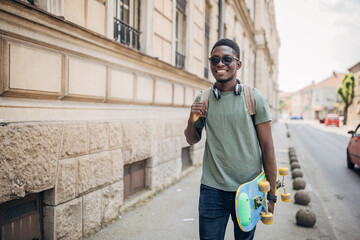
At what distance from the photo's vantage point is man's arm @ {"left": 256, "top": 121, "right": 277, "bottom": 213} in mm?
2219

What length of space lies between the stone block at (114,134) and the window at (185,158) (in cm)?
347

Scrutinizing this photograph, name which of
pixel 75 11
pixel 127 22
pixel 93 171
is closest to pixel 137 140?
pixel 93 171

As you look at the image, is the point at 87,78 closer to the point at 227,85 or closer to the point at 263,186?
the point at 227,85

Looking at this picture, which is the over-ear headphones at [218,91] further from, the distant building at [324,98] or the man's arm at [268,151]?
the distant building at [324,98]

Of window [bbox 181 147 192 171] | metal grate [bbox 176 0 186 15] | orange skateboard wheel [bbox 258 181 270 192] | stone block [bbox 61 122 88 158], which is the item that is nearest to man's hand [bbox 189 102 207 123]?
orange skateboard wheel [bbox 258 181 270 192]

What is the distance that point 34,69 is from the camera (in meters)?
3.05

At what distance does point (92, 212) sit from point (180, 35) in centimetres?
545

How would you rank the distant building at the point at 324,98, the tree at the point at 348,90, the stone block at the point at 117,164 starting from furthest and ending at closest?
the distant building at the point at 324,98, the tree at the point at 348,90, the stone block at the point at 117,164

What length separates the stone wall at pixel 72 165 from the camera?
2.85 meters

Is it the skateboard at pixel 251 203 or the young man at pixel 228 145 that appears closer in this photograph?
the skateboard at pixel 251 203

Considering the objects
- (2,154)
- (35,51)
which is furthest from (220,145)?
(35,51)

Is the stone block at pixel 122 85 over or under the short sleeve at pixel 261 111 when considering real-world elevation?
over

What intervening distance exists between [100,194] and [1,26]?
7.86 feet

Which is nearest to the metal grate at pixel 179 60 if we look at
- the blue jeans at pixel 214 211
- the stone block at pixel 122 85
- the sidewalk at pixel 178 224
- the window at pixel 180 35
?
the window at pixel 180 35
